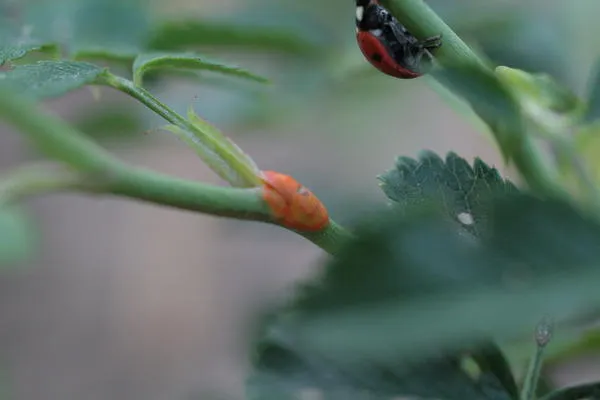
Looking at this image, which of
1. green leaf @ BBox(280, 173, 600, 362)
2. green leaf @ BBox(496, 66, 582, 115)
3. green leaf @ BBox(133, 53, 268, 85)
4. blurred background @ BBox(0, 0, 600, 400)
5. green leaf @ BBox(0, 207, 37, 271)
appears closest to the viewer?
green leaf @ BBox(280, 173, 600, 362)

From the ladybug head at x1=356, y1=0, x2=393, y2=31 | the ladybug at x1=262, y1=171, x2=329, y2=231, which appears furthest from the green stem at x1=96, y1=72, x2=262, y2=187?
the ladybug head at x1=356, y1=0, x2=393, y2=31

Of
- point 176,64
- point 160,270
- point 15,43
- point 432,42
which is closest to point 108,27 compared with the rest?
point 15,43

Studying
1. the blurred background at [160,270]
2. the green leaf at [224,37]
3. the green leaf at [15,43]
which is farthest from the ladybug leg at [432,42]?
the blurred background at [160,270]

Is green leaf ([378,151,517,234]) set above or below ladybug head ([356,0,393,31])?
below

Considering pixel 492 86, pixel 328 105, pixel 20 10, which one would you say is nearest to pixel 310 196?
pixel 492 86

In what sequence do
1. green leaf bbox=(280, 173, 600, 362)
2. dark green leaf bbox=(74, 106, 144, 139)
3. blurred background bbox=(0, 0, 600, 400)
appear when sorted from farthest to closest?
blurred background bbox=(0, 0, 600, 400) < dark green leaf bbox=(74, 106, 144, 139) < green leaf bbox=(280, 173, 600, 362)

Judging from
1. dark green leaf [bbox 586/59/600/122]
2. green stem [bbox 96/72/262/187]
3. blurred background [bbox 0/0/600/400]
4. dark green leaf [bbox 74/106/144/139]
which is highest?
blurred background [bbox 0/0/600/400]

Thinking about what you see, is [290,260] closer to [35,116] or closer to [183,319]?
[183,319]

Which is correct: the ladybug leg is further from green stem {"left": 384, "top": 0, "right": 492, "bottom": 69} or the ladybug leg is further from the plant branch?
the plant branch
